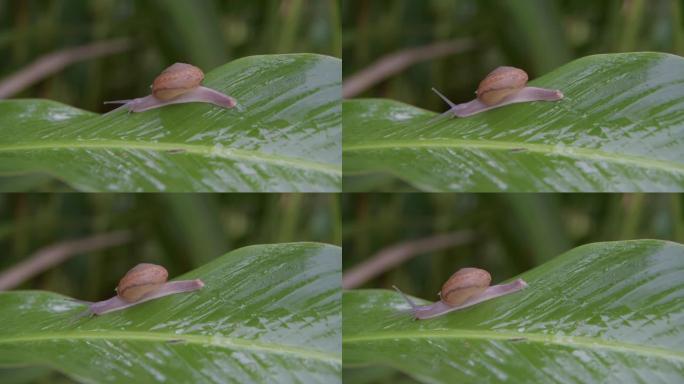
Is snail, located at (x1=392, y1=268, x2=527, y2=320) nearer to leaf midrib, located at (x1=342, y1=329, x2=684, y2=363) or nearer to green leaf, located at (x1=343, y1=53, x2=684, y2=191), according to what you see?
leaf midrib, located at (x1=342, y1=329, x2=684, y2=363)

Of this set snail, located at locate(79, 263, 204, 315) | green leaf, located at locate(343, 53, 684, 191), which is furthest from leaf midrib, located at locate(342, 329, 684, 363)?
snail, located at locate(79, 263, 204, 315)

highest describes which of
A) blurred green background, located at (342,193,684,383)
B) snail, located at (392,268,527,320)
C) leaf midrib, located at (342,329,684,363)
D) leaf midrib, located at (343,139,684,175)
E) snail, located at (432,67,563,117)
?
snail, located at (432,67,563,117)

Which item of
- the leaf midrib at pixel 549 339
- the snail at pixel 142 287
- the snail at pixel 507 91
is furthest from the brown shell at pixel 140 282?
the snail at pixel 507 91

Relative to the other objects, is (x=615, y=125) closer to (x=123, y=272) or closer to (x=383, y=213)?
(x=383, y=213)

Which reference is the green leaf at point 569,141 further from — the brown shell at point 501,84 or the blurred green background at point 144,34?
the blurred green background at point 144,34

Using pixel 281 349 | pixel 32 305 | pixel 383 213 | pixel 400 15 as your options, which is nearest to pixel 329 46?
pixel 400 15

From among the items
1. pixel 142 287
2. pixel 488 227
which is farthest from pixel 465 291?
pixel 142 287

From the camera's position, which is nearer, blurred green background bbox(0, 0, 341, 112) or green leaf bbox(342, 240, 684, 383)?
green leaf bbox(342, 240, 684, 383)
